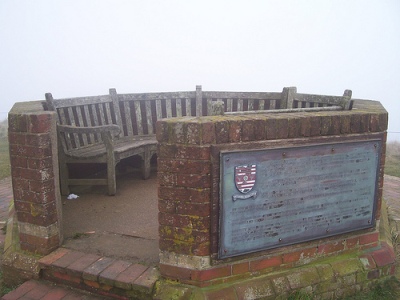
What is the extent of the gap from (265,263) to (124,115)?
3.64m

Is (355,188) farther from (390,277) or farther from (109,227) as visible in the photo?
(109,227)

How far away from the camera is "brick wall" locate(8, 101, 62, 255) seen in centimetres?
298

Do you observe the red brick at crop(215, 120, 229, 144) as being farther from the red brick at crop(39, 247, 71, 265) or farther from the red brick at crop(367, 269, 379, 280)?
the red brick at crop(367, 269, 379, 280)

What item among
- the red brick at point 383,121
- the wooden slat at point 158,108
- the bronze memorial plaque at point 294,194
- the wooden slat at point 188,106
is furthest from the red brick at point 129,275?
the wooden slat at point 188,106

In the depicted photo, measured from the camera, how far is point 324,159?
290cm

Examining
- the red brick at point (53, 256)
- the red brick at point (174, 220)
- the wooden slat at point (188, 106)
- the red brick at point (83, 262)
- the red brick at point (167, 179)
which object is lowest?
the red brick at point (53, 256)

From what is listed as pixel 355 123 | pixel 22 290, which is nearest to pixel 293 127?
pixel 355 123

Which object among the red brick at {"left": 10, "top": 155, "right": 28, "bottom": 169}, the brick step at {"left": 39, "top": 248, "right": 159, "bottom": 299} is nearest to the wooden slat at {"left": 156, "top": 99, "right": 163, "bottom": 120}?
the red brick at {"left": 10, "top": 155, "right": 28, "bottom": 169}

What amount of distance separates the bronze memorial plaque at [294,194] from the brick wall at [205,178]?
0.07m

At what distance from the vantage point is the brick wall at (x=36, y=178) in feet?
9.78

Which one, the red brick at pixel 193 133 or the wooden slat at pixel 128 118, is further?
the wooden slat at pixel 128 118

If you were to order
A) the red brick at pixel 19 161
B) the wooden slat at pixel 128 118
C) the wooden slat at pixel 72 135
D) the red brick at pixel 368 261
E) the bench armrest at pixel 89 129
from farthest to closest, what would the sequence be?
the wooden slat at pixel 128 118, the wooden slat at pixel 72 135, the bench armrest at pixel 89 129, the red brick at pixel 368 261, the red brick at pixel 19 161

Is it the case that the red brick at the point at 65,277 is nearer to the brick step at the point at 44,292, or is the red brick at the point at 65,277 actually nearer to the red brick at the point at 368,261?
the brick step at the point at 44,292

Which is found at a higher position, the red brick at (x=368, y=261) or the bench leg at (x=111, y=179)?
the bench leg at (x=111, y=179)
